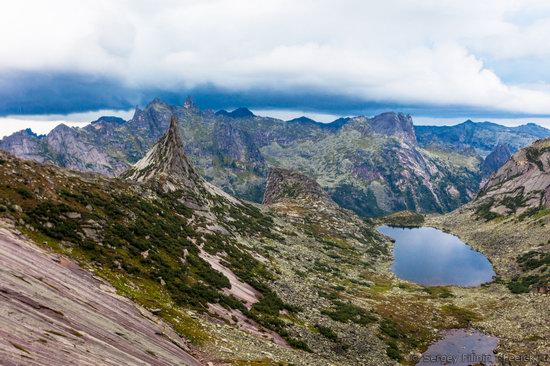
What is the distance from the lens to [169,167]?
128 meters

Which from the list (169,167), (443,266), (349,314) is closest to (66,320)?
(349,314)

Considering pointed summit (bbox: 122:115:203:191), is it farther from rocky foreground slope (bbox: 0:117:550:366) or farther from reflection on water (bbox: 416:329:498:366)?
reflection on water (bbox: 416:329:498:366)

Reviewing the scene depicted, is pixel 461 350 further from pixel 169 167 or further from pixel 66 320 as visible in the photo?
pixel 169 167

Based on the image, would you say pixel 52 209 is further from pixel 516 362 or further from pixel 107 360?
pixel 516 362

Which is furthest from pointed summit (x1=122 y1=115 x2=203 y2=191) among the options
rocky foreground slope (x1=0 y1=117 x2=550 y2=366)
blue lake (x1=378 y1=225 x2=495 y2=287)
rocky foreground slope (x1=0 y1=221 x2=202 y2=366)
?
blue lake (x1=378 y1=225 x2=495 y2=287)

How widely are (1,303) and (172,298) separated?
26355mm

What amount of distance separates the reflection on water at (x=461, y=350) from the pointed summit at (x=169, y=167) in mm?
74010

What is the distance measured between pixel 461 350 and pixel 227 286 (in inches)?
1628

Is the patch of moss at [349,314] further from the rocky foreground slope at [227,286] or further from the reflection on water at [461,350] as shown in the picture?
the reflection on water at [461,350]

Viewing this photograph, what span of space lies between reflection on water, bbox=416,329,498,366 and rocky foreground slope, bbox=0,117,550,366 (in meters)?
2.26

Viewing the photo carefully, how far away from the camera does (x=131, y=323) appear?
3466cm

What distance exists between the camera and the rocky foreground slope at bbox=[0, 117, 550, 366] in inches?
1764

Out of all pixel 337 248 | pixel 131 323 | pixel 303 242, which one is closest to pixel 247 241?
pixel 303 242

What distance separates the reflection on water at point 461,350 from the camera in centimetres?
6316
